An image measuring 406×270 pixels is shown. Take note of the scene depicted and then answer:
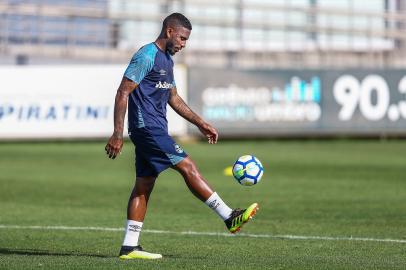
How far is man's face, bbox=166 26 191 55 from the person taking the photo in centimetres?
924

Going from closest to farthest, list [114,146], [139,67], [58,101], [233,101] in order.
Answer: [114,146], [139,67], [58,101], [233,101]

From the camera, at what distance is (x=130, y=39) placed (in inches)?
1273

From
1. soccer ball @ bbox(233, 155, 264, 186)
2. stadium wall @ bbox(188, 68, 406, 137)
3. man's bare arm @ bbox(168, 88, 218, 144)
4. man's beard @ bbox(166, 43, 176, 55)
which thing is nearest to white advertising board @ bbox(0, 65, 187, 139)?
stadium wall @ bbox(188, 68, 406, 137)

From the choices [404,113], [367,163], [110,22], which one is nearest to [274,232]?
[367,163]

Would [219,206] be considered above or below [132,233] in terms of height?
above

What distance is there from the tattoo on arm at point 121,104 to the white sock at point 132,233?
36.2 inches

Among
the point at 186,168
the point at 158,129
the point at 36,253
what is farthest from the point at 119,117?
the point at 36,253

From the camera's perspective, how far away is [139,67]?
9.05m

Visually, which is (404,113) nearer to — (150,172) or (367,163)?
(367,163)

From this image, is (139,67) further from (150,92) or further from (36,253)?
(36,253)

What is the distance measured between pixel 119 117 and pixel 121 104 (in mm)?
114

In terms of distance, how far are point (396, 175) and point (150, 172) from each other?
1017 centimetres

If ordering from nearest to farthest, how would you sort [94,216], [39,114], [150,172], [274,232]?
1. [150,172]
2. [274,232]
3. [94,216]
4. [39,114]

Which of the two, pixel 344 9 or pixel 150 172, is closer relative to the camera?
pixel 150 172
